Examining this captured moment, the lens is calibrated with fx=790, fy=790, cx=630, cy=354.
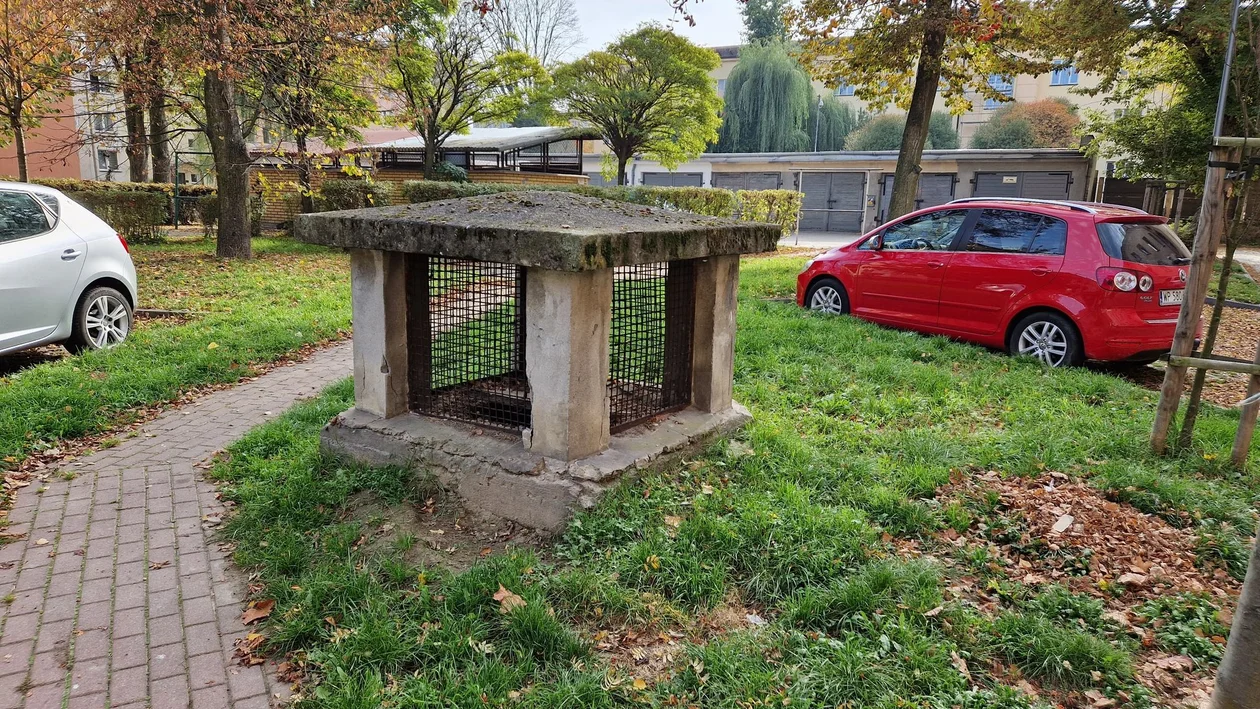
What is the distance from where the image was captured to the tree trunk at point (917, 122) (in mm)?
12773

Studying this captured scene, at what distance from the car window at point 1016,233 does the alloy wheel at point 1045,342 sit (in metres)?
0.70

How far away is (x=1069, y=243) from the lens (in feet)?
24.0

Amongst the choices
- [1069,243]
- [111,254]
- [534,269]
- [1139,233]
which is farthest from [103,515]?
[1139,233]

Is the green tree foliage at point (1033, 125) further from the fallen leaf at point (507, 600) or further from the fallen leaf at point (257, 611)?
the fallen leaf at point (257, 611)

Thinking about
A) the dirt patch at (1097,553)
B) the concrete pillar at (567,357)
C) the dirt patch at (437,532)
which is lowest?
the dirt patch at (437,532)

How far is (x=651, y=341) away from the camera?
5.03 metres

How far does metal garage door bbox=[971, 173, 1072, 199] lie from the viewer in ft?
100

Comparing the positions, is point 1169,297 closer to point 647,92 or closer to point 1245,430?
point 1245,430

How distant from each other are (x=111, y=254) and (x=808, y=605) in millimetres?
7440

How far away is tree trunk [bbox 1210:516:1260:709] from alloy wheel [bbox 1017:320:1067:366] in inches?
226

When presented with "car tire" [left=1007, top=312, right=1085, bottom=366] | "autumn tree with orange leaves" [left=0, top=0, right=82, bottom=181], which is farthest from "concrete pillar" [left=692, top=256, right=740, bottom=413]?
"autumn tree with orange leaves" [left=0, top=0, right=82, bottom=181]

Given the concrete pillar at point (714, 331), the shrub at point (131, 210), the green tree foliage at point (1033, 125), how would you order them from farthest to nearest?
1. the green tree foliage at point (1033, 125)
2. the shrub at point (131, 210)
3. the concrete pillar at point (714, 331)

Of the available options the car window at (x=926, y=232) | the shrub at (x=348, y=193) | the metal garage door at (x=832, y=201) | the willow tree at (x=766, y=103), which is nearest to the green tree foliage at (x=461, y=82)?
the shrub at (x=348, y=193)

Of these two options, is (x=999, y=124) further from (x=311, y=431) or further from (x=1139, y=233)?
(x=311, y=431)
